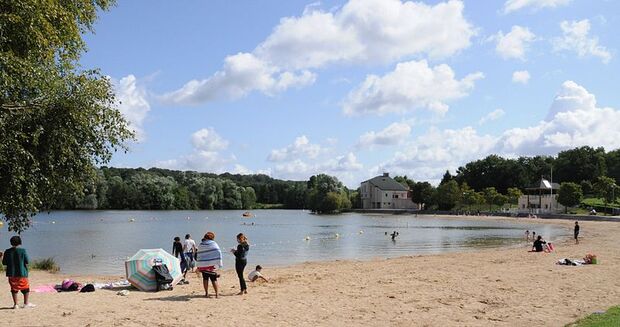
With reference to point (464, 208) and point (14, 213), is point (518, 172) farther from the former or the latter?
point (14, 213)

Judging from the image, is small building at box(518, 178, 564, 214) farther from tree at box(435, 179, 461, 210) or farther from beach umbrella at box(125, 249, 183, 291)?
beach umbrella at box(125, 249, 183, 291)

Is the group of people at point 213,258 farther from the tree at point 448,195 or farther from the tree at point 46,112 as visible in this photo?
the tree at point 448,195

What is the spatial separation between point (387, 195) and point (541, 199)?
181ft

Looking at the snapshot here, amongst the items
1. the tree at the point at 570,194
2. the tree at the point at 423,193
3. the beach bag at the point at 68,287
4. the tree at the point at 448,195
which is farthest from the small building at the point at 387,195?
the beach bag at the point at 68,287

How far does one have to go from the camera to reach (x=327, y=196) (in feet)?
529

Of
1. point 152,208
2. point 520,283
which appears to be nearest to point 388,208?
point 152,208

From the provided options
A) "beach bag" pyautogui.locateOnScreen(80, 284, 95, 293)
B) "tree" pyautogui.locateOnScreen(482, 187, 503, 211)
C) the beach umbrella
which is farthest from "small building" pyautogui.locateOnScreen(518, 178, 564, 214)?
"beach bag" pyautogui.locateOnScreen(80, 284, 95, 293)

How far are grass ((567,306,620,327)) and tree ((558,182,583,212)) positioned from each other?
100m

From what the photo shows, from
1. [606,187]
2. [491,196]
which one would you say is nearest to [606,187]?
[606,187]

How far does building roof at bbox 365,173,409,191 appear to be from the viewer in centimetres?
17088

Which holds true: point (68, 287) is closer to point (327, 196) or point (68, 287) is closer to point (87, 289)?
point (87, 289)

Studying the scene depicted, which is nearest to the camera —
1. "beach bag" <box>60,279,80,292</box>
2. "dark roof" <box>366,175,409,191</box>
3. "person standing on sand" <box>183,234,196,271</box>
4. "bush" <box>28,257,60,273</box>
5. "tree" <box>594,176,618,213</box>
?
"beach bag" <box>60,279,80,292</box>

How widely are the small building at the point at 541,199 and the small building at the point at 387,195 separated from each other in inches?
1667

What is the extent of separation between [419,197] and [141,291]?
14377cm
